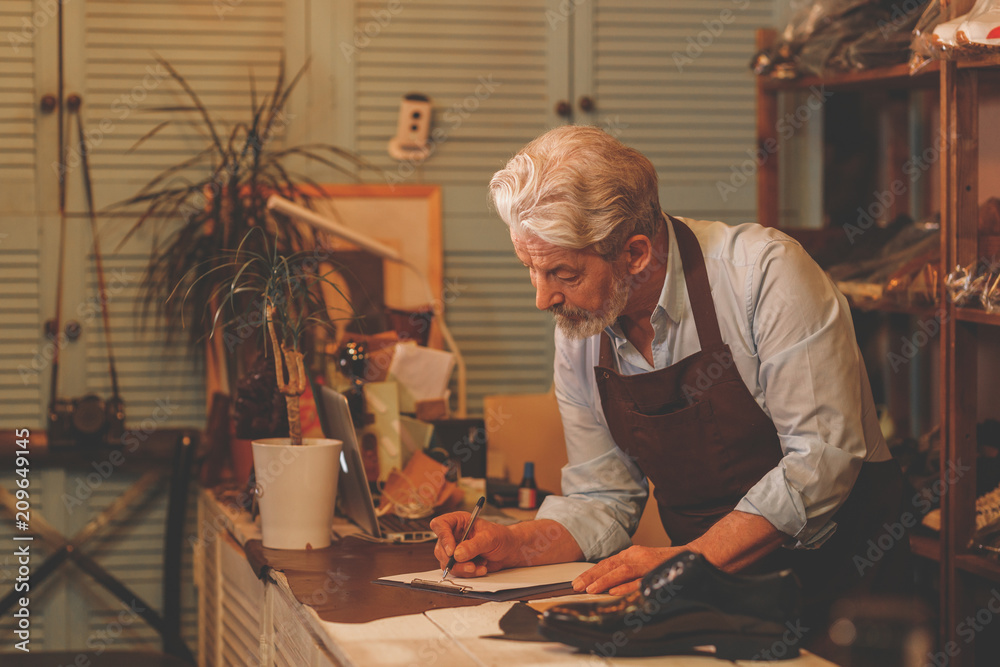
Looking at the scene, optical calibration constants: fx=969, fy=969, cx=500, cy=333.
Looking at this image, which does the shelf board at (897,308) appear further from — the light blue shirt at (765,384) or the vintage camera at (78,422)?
the vintage camera at (78,422)

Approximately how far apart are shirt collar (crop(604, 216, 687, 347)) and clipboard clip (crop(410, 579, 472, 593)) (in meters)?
0.50

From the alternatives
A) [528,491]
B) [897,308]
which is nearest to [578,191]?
[528,491]

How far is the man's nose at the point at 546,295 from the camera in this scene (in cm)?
157

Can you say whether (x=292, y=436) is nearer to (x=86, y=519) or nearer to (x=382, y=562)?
(x=382, y=562)

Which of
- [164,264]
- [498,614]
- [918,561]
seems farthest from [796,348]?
[164,264]

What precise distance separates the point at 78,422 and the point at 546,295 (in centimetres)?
156

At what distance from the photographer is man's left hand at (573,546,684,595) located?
54.9 inches

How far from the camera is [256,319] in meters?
2.40

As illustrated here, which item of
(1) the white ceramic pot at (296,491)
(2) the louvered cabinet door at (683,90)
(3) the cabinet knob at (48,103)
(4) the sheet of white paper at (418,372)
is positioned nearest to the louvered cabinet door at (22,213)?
(3) the cabinet knob at (48,103)

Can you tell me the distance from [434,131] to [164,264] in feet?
2.82

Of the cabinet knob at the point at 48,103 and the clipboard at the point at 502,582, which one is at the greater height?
the cabinet knob at the point at 48,103

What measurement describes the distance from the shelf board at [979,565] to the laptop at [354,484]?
118 centimetres

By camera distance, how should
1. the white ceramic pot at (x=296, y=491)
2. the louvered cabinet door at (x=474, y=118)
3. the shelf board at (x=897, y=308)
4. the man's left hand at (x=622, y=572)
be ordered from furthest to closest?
the louvered cabinet door at (x=474, y=118)
the shelf board at (x=897, y=308)
the white ceramic pot at (x=296, y=491)
the man's left hand at (x=622, y=572)

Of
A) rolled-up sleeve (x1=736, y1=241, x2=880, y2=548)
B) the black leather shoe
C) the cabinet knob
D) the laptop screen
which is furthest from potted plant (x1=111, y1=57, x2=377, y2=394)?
the black leather shoe
